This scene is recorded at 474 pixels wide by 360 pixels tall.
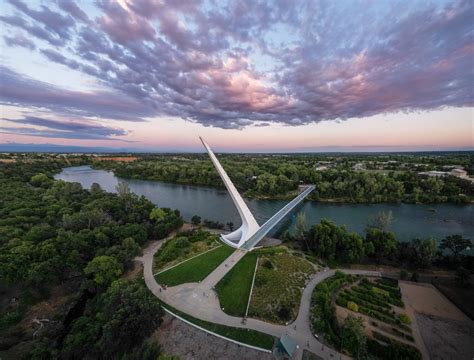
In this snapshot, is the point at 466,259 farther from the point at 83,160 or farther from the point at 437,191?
the point at 83,160

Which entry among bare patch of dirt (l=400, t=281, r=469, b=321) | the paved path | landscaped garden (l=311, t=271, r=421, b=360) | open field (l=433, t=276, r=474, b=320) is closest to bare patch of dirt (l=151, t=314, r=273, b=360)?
the paved path

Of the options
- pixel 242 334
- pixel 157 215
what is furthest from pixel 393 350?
pixel 157 215

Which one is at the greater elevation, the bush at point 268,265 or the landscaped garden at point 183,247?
the bush at point 268,265

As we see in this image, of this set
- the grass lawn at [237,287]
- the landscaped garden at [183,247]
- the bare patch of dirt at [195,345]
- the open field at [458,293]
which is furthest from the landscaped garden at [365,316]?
the landscaped garden at [183,247]

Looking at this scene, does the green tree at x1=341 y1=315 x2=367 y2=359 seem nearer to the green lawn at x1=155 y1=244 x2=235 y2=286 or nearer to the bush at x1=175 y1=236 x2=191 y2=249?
the green lawn at x1=155 y1=244 x2=235 y2=286

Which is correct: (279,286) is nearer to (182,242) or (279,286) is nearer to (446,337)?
(446,337)

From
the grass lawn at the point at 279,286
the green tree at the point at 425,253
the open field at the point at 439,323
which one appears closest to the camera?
the open field at the point at 439,323

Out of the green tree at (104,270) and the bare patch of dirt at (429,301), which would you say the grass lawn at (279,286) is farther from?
the green tree at (104,270)
